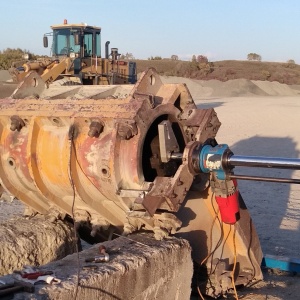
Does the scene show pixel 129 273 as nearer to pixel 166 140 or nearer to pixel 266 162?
pixel 166 140

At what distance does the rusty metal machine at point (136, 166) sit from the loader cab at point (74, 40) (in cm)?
1316

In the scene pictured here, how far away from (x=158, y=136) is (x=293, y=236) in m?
3.57

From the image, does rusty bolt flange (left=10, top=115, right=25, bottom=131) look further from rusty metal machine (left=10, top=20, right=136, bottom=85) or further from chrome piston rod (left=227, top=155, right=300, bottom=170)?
rusty metal machine (left=10, top=20, right=136, bottom=85)

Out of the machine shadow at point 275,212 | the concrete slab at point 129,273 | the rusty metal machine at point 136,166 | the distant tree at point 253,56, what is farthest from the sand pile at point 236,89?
the distant tree at point 253,56

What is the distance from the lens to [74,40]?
690 inches

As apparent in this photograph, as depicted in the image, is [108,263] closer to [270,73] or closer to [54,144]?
[54,144]

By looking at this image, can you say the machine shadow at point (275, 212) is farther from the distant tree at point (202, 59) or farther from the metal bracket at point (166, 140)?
the distant tree at point (202, 59)

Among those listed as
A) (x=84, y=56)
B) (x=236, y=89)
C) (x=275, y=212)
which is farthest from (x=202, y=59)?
(x=275, y=212)

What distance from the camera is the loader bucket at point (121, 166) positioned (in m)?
3.69

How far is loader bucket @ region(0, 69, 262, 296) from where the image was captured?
369cm

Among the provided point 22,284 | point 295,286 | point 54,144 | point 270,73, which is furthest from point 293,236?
point 270,73

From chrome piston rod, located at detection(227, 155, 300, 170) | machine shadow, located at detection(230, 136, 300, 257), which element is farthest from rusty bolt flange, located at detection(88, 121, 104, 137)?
machine shadow, located at detection(230, 136, 300, 257)

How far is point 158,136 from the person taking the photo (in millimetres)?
4113

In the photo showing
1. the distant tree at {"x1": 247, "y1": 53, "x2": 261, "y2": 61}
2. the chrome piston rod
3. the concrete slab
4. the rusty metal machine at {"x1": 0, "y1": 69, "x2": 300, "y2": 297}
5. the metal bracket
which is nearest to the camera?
the concrete slab
